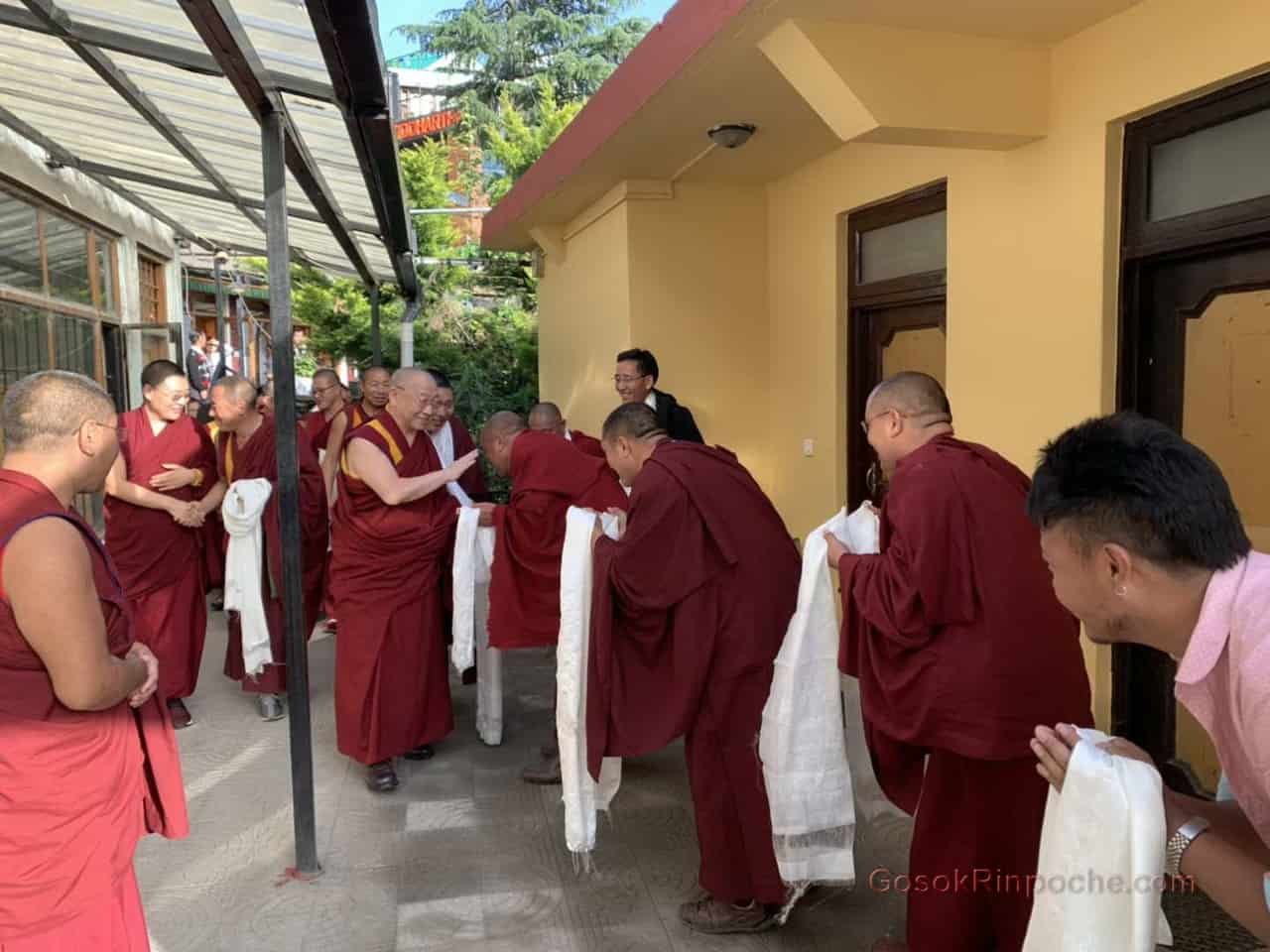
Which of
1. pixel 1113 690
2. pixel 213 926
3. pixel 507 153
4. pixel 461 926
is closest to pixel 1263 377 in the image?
pixel 1113 690

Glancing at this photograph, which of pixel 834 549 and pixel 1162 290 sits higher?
pixel 1162 290

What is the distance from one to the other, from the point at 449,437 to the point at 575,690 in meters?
1.95

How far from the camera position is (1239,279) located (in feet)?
10.1

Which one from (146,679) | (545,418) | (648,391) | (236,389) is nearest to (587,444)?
(545,418)

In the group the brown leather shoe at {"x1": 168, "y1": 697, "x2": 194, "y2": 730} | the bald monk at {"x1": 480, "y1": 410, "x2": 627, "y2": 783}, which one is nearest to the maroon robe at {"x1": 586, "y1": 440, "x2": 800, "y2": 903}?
the bald monk at {"x1": 480, "y1": 410, "x2": 627, "y2": 783}

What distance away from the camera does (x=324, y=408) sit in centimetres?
665

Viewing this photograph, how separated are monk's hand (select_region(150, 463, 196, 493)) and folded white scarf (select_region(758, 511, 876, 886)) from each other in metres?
3.10

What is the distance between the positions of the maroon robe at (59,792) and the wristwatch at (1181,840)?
1945 mm

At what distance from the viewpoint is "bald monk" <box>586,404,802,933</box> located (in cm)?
266

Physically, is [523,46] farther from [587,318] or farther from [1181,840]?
[1181,840]

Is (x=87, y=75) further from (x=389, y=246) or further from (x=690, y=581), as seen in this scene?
(x=690, y=581)

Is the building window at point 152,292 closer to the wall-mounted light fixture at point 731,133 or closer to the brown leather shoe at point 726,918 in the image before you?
the wall-mounted light fixture at point 731,133

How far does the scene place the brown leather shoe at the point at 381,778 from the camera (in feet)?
12.3

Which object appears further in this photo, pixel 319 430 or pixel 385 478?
→ pixel 319 430
